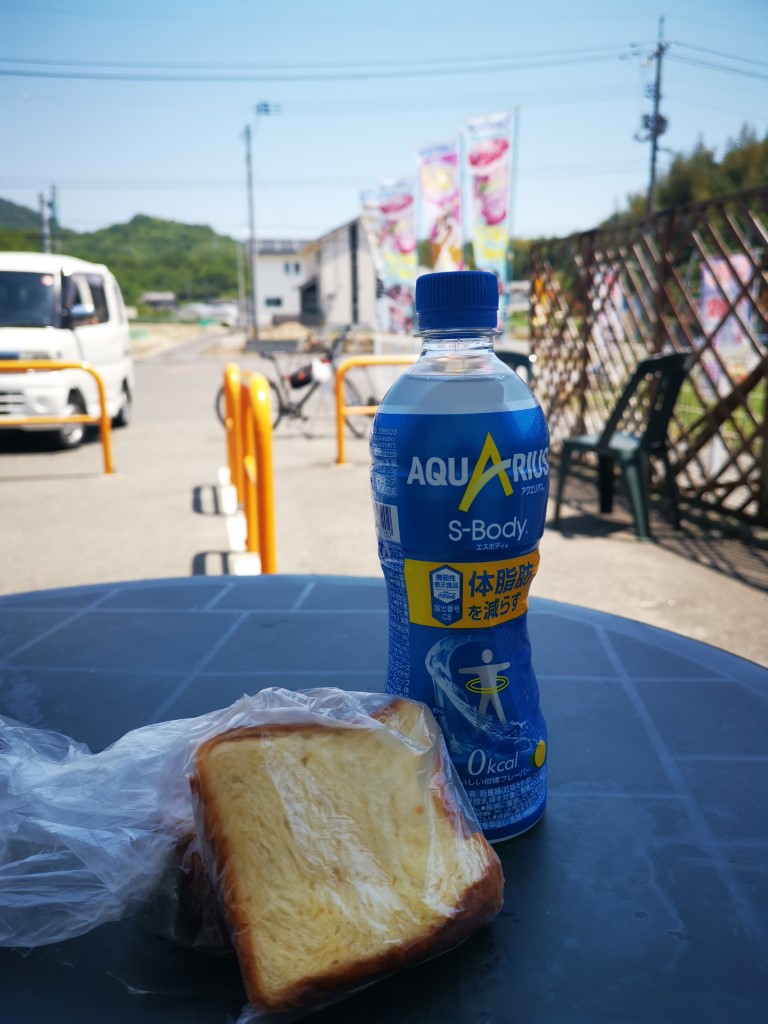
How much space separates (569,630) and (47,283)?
25.5 feet

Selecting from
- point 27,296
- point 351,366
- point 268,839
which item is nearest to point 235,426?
point 351,366

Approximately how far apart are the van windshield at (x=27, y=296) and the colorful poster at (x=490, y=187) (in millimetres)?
4697

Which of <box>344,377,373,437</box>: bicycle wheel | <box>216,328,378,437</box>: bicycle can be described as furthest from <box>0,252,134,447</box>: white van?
<box>344,377,373,437</box>: bicycle wheel

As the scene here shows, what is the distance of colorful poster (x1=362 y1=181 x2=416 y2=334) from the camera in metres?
10.1

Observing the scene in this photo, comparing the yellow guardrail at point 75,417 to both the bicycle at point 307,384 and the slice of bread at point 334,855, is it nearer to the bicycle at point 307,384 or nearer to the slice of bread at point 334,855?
the bicycle at point 307,384

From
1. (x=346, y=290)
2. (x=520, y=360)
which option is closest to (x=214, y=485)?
(x=520, y=360)

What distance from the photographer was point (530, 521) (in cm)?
69

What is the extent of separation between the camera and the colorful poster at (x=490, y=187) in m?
8.94

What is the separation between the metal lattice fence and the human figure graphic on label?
4.65 metres

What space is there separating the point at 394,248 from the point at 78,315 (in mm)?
4451

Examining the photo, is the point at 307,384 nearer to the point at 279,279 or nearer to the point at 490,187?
the point at 490,187

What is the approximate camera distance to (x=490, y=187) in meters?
9.20

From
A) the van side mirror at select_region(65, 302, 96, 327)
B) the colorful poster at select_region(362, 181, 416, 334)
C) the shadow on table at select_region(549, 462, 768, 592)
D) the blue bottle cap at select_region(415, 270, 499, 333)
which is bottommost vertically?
the shadow on table at select_region(549, 462, 768, 592)

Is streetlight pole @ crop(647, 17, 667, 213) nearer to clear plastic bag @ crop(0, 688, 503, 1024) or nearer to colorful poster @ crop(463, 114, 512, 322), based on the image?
colorful poster @ crop(463, 114, 512, 322)
